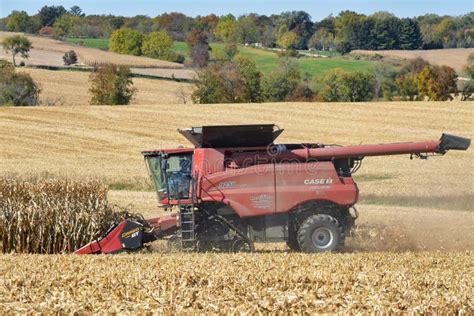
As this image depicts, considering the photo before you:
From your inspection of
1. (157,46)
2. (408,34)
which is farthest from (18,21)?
(408,34)

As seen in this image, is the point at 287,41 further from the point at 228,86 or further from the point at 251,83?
the point at 228,86

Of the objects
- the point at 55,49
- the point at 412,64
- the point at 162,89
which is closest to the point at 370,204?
the point at 162,89

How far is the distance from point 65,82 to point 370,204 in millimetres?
49540

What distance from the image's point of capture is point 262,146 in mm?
15125

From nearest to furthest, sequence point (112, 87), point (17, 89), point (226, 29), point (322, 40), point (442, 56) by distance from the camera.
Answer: point (17, 89), point (112, 87), point (442, 56), point (322, 40), point (226, 29)

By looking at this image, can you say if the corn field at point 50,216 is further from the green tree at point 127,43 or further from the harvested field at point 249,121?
the green tree at point 127,43

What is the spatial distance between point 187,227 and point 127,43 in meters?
97.7

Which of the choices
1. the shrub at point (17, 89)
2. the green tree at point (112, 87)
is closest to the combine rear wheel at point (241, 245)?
the shrub at point (17, 89)

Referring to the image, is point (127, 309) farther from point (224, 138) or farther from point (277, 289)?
point (224, 138)

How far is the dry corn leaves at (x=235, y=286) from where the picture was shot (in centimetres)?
709

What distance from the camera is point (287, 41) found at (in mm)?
131000

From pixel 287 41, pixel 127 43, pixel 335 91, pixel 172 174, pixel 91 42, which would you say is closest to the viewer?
pixel 172 174

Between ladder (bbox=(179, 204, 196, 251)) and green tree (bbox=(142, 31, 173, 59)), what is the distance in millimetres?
90723

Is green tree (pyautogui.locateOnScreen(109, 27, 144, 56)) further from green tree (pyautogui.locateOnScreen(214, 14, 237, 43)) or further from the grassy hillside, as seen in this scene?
green tree (pyautogui.locateOnScreen(214, 14, 237, 43))
